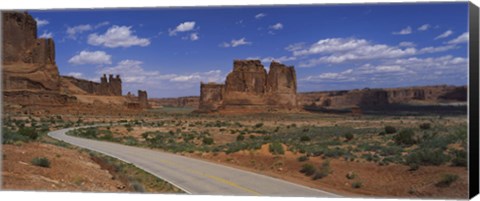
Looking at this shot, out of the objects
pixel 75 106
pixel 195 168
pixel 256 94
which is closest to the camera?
pixel 195 168

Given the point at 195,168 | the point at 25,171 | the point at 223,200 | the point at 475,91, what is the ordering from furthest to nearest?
1. the point at 195,168
2. the point at 25,171
3. the point at 223,200
4. the point at 475,91

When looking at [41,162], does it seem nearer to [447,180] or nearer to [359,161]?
[359,161]

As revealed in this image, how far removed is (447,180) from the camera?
11.5 m

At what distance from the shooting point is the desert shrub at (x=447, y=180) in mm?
Result: 11398

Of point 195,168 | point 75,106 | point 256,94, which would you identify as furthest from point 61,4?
point 256,94

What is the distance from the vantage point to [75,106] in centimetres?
Result: 5706

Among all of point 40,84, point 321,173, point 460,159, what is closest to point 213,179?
point 321,173

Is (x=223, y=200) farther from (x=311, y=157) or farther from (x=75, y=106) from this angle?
(x=75, y=106)

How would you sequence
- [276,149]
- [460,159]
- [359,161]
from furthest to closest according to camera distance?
[276,149]
[359,161]
[460,159]

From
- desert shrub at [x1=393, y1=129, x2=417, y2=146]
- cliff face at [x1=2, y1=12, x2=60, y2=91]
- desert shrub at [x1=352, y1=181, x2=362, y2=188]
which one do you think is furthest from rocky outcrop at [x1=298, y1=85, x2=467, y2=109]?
cliff face at [x1=2, y1=12, x2=60, y2=91]

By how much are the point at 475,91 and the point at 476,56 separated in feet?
2.49

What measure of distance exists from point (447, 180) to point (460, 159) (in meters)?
0.70

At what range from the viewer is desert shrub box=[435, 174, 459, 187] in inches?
449

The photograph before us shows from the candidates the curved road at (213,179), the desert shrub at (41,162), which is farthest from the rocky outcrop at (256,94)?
the desert shrub at (41,162)
